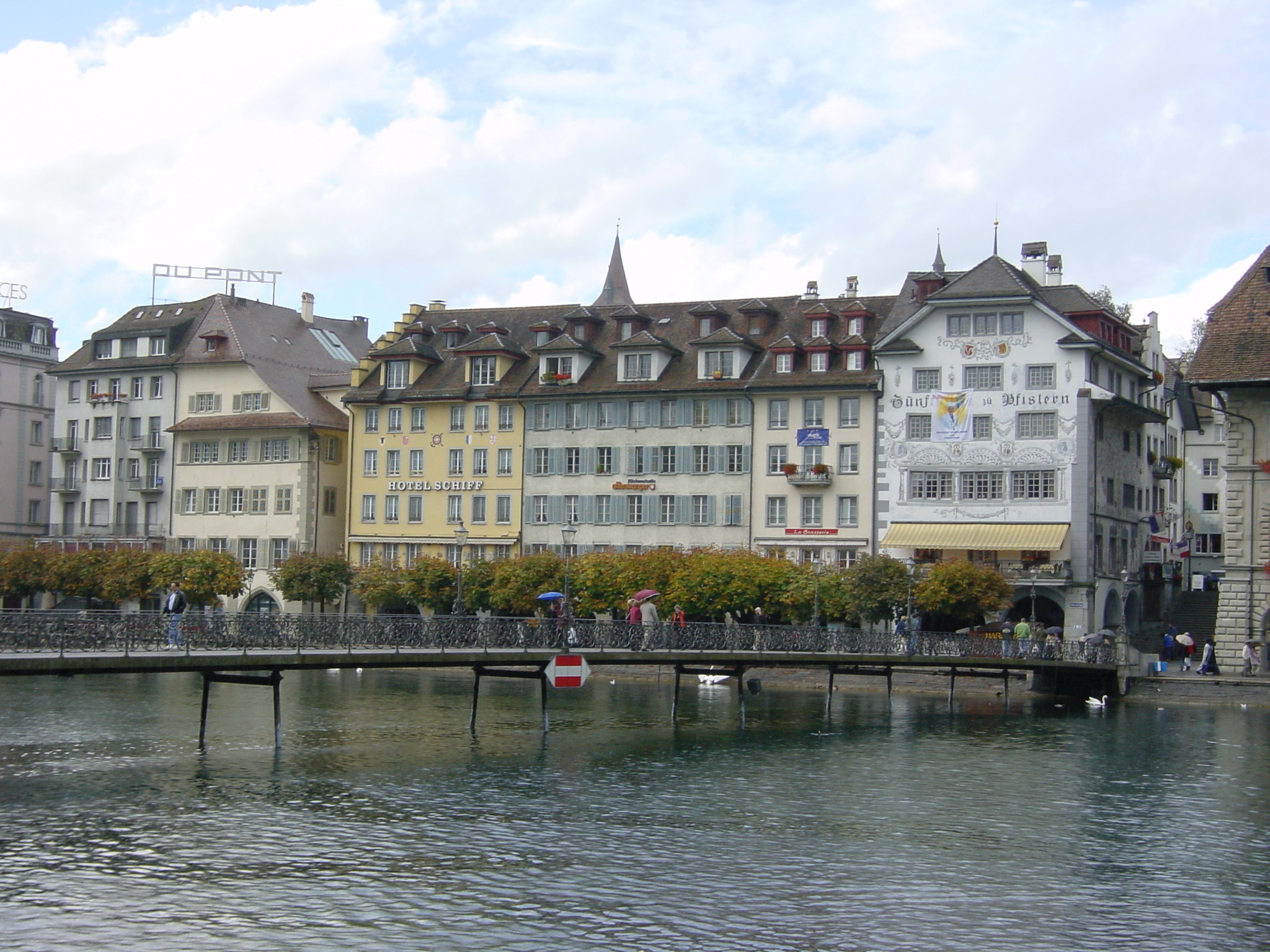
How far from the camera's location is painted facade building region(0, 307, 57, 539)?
101 metres

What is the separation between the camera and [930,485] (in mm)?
72438

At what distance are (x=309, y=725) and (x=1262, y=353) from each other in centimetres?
3614

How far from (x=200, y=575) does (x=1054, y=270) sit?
4321cm

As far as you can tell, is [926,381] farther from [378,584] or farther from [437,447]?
[378,584]

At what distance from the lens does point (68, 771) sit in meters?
36.8

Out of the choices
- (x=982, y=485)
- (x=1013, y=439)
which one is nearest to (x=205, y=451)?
(x=982, y=485)

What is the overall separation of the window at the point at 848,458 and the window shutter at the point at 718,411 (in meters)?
5.74

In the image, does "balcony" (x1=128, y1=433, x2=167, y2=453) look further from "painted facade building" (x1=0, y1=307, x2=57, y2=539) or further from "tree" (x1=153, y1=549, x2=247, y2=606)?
"painted facade building" (x1=0, y1=307, x2=57, y2=539)

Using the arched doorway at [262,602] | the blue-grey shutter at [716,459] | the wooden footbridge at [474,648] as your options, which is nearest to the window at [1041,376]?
the wooden footbridge at [474,648]

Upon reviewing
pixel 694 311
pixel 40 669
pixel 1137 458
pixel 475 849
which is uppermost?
pixel 694 311

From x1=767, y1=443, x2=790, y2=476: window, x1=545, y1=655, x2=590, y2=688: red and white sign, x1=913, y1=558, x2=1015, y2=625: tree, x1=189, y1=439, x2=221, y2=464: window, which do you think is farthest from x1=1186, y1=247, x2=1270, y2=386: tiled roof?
x1=189, y1=439, x2=221, y2=464: window

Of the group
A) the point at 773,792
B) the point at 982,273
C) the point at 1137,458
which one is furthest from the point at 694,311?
the point at 773,792

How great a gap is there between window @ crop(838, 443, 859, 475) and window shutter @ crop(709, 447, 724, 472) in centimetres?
568

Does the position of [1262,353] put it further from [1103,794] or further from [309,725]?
[309,725]
